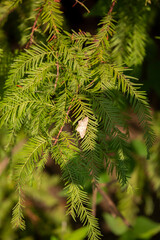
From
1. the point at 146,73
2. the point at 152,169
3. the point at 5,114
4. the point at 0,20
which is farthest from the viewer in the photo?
the point at 146,73

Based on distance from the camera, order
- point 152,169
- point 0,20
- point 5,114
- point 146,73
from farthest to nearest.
Answer: point 146,73
point 152,169
point 0,20
point 5,114

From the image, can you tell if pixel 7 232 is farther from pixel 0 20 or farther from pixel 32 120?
pixel 0 20

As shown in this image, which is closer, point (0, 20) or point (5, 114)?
point (5, 114)

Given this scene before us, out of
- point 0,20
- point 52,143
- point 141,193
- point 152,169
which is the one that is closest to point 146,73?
point 152,169

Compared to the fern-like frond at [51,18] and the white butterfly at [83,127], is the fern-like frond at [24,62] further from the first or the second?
the white butterfly at [83,127]

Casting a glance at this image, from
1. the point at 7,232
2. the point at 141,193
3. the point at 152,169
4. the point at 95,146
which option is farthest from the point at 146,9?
the point at 7,232

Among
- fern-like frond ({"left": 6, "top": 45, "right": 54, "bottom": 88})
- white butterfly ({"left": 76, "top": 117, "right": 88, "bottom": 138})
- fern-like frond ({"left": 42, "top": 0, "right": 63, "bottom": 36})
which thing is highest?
fern-like frond ({"left": 42, "top": 0, "right": 63, "bottom": 36})

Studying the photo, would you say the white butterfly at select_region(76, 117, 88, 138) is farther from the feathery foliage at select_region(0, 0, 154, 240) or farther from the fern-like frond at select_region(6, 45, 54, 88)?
the fern-like frond at select_region(6, 45, 54, 88)

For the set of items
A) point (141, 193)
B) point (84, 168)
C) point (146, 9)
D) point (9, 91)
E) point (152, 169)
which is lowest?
point (141, 193)

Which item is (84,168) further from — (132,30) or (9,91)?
(132,30)

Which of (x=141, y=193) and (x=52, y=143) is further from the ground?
(x=52, y=143)

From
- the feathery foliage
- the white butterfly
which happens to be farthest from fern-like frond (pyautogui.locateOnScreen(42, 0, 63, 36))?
the white butterfly
